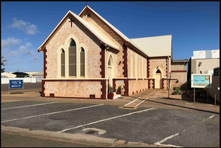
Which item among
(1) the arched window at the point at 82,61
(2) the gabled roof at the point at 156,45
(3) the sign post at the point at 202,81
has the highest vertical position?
(2) the gabled roof at the point at 156,45

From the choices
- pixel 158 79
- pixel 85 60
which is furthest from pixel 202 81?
pixel 158 79

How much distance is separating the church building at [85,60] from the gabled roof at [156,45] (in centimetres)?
1022

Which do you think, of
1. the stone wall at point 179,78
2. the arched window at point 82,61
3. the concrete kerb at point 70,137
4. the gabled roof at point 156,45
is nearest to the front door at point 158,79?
the gabled roof at point 156,45

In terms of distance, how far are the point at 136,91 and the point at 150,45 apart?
13.4m

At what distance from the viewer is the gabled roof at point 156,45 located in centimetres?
2789

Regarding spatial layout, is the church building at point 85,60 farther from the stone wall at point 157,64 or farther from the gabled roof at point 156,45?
the gabled roof at point 156,45

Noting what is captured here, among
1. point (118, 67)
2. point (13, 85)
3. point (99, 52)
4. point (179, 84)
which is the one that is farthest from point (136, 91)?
point (13, 85)

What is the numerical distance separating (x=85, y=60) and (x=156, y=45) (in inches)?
733

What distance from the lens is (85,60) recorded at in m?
15.2

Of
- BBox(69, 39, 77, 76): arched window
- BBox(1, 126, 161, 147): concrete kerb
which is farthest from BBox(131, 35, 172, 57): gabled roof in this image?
BBox(1, 126, 161, 147): concrete kerb

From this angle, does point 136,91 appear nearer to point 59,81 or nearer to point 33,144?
point 59,81

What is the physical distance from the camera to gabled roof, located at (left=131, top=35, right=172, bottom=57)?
27.9 meters

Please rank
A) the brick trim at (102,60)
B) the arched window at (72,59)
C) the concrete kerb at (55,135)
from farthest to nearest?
the arched window at (72,59) < the brick trim at (102,60) < the concrete kerb at (55,135)

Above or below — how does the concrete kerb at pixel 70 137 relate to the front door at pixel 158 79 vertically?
below
